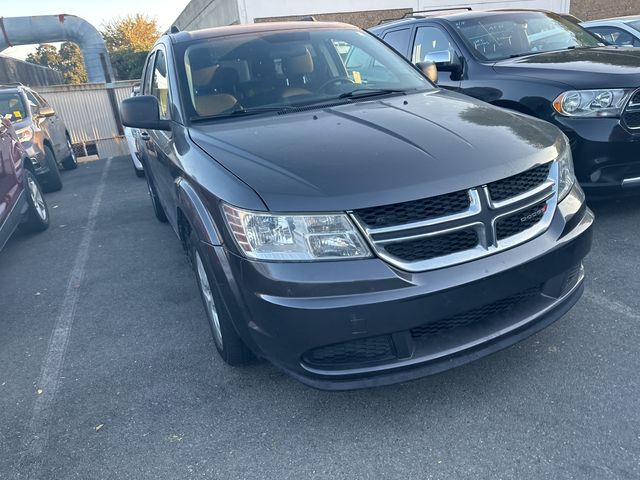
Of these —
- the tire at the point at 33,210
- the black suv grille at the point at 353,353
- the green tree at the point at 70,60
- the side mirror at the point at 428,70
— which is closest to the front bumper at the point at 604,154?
the side mirror at the point at 428,70

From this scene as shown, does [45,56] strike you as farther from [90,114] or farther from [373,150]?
[373,150]

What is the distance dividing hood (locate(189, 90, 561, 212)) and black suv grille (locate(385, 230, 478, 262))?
184 millimetres

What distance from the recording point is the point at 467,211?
214 cm

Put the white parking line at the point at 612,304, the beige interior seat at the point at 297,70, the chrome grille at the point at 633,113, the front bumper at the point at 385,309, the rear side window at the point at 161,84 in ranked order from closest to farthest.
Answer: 1. the front bumper at the point at 385,309
2. the white parking line at the point at 612,304
3. the beige interior seat at the point at 297,70
4. the rear side window at the point at 161,84
5. the chrome grille at the point at 633,113

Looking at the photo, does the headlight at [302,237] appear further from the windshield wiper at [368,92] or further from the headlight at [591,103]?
the headlight at [591,103]

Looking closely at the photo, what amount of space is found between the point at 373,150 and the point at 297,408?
1283 millimetres

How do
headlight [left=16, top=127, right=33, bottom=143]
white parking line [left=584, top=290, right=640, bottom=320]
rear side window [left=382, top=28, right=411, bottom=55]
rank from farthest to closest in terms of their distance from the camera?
headlight [left=16, top=127, right=33, bottom=143] → rear side window [left=382, top=28, right=411, bottom=55] → white parking line [left=584, top=290, right=640, bottom=320]

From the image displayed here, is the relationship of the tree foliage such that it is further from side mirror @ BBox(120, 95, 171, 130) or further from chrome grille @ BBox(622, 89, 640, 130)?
chrome grille @ BBox(622, 89, 640, 130)

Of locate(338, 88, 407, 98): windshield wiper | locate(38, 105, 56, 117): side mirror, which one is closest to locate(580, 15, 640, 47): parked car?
locate(338, 88, 407, 98): windshield wiper

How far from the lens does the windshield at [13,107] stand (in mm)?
8102

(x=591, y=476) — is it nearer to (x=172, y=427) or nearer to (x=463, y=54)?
(x=172, y=427)

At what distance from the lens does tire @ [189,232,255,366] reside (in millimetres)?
2557

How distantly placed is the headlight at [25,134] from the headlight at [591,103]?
699 cm

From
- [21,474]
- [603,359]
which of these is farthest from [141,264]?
[603,359]
